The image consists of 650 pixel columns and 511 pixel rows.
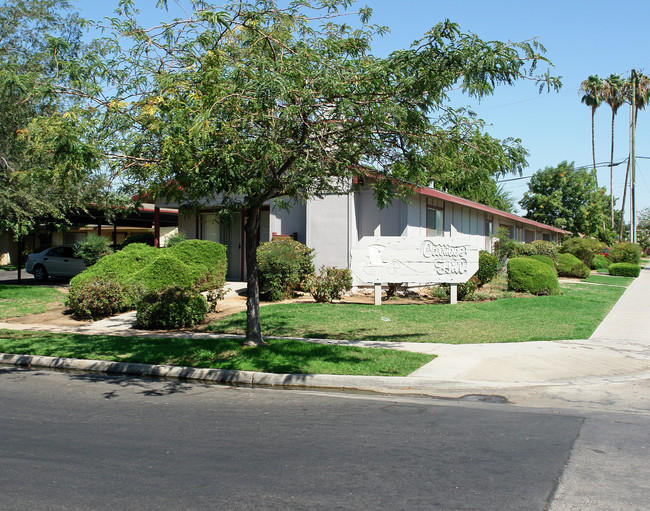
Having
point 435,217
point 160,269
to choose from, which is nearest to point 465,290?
point 435,217

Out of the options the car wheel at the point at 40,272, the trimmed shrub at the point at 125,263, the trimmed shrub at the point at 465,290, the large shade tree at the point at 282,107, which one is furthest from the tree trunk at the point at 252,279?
the car wheel at the point at 40,272

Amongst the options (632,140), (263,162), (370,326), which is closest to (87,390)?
(263,162)

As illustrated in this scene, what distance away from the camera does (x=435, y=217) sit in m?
22.1

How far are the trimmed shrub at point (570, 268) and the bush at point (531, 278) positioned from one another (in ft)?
33.5

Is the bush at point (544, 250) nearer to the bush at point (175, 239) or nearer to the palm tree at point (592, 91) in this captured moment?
the bush at point (175, 239)

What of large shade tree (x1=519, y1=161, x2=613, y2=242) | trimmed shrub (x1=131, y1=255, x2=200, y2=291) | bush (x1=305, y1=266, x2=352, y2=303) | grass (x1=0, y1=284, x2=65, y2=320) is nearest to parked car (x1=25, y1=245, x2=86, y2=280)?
grass (x1=0, y1=284, x2=65, y2=320)

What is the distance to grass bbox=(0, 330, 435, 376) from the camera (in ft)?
30.4

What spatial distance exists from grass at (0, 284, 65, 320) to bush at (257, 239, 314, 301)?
19.6ft

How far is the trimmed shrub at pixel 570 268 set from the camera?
28391 mm

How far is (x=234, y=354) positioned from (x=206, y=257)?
28.2 feet

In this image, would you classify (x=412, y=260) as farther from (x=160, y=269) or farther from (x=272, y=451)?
(x=272, y=451)

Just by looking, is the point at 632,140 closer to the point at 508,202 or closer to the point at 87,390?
the point at 508,202

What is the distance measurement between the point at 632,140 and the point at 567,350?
122 ft

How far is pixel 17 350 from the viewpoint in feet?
35.4
